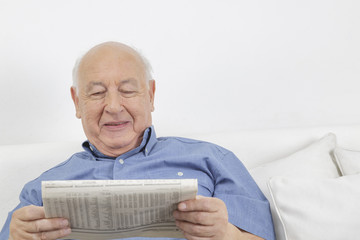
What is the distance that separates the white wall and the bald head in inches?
15.1

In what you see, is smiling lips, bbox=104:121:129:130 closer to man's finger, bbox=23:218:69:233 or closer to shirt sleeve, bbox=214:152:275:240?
shirt sleeve, bbox=214:152:275:240

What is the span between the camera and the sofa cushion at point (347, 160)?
1.44 meters

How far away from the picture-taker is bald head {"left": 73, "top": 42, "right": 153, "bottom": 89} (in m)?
1.49

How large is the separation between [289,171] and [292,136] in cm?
26

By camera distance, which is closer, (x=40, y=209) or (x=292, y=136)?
(x=40, y=209)

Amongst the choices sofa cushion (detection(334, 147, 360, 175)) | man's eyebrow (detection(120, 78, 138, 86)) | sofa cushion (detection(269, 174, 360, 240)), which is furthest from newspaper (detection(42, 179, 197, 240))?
sofa cushion (detection(334, 147, 360, 175))

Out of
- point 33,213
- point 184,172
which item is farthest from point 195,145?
point 33,213

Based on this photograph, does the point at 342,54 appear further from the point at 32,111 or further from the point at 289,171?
the point at 32,111

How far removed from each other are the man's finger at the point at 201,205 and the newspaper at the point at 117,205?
0.02 m

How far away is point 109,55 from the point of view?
1.48m

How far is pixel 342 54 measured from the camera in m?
1.94

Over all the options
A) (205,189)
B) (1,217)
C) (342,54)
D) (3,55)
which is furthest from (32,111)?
(342,54)

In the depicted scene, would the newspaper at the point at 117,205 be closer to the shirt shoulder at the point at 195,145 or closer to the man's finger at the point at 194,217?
the man's finger at the point at 194,217

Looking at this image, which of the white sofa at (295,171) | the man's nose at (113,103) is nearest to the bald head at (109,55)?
the man's nose at (113,103)
